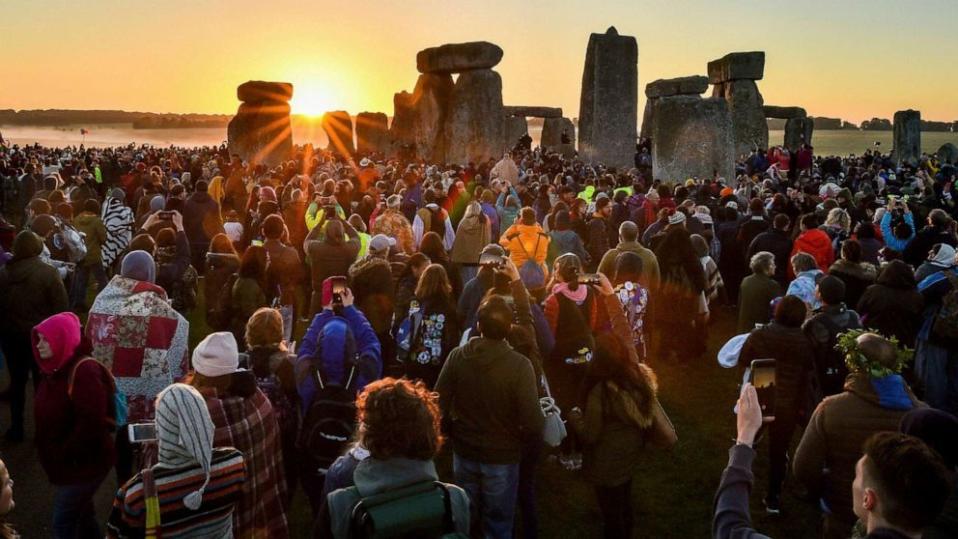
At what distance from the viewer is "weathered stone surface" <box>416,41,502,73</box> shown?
24.9 metres

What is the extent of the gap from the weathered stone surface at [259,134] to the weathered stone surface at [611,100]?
34.6 feet

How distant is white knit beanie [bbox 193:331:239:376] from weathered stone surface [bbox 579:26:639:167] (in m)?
23.5

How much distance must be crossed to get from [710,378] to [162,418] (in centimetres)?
667

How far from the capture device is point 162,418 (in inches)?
118

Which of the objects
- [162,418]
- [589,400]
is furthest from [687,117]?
[162,418]

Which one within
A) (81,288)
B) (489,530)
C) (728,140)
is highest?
(728,140)

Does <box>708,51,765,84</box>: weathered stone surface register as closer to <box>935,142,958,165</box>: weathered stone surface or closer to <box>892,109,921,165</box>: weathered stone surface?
<box>892,109,921,165</box>: weathered stone surface

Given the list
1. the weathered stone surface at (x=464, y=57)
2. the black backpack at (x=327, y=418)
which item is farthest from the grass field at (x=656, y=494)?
the weathered stone surface at (x=464, y=57)

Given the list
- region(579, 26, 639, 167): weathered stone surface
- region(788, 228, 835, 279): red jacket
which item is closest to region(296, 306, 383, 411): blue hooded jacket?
region(788, 228, 835, 279): red jacket

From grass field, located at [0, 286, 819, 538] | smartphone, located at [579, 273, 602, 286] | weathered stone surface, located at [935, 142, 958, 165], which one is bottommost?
grass field, located at [0, 286, 819, 538]

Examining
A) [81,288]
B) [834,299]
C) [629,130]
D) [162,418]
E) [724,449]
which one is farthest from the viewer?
[629,130]

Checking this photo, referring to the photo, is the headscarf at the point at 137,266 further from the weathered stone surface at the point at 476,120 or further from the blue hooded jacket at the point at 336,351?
the weathered stone surface at the point at 476,120

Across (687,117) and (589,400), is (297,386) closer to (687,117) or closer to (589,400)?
(589,400)

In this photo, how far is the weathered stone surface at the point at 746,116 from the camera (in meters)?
30.0
